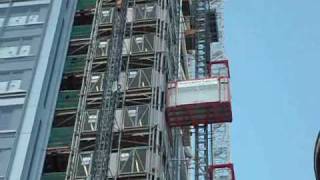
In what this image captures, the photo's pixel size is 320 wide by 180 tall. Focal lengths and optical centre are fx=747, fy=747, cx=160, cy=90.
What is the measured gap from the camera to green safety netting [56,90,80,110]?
149ft

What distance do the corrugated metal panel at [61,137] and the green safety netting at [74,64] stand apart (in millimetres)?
4978

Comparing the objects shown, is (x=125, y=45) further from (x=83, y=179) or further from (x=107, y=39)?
(x=83, y=179)

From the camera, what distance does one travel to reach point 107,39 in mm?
47969

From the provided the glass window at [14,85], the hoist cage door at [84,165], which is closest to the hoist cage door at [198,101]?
the hoist cage door at [84,165]

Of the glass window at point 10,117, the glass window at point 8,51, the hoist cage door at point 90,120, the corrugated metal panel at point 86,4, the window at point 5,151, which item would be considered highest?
the corrugated metal panel at point 86,4

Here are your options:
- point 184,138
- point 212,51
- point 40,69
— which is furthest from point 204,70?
point 40,69

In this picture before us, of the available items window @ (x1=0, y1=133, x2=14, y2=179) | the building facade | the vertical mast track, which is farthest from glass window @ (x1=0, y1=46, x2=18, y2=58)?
the vertical mast track

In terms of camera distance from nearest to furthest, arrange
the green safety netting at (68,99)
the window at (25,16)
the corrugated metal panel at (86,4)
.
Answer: the window at (25,16) < the green safety netting at (68,99) < the corrugated metal panel at (86,4)

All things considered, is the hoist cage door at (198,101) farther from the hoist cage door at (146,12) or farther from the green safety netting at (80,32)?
the green safety netting at (80,32)

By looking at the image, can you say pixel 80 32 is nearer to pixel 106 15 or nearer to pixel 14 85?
pixel 106 15

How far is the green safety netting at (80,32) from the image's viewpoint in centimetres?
4959

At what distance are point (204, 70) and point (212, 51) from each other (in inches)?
102

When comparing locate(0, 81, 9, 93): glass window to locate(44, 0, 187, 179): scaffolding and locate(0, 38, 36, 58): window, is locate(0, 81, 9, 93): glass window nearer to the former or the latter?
locate(0, 38, 36, 58): window

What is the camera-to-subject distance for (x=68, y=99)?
151 feet
